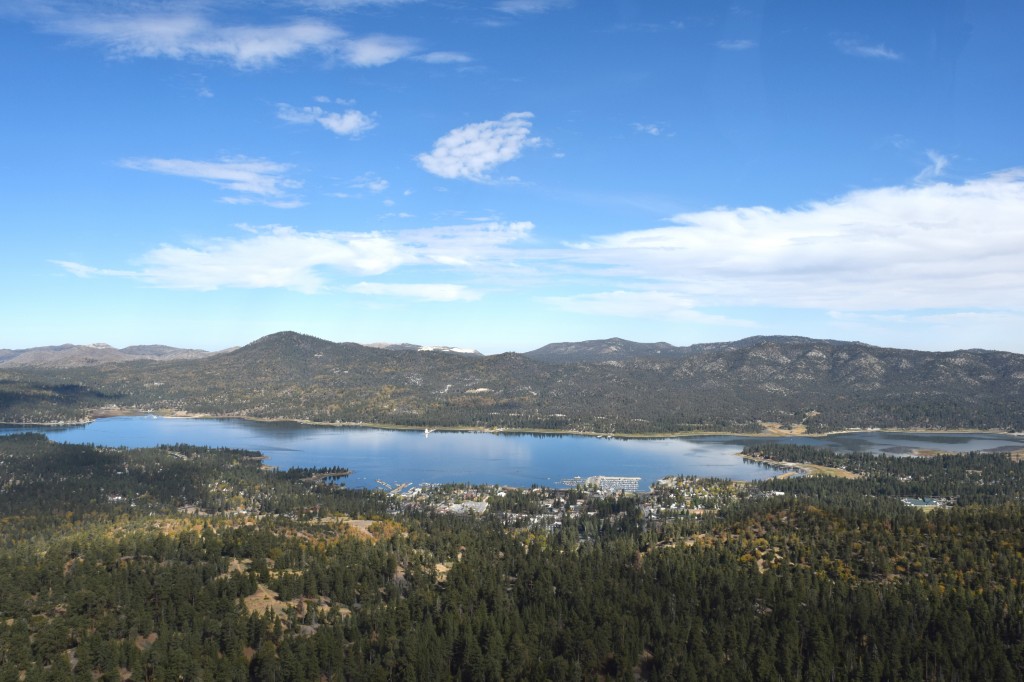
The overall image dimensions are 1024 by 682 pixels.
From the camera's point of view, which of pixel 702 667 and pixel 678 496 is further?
pixel 678 496

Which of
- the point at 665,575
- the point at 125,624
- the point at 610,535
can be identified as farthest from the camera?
the point at 610,535

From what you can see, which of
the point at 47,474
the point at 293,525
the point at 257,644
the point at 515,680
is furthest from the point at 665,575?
the point at 47,474

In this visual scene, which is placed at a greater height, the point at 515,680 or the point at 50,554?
the point at 50,554

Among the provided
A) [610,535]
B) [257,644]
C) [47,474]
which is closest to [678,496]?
[610,535]

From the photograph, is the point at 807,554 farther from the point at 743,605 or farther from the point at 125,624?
the point at 125,624

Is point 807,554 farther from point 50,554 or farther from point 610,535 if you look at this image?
point 50,554

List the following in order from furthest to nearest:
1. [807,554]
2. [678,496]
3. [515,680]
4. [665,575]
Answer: [678,496], [807,554], [665,575], [515,680]

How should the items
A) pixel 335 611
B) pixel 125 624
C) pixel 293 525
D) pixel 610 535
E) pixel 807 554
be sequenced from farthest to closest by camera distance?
pixel 610 535 → pixel 293 525 → pixel 807 554 → pixel 335 611 → pixel 125 624
